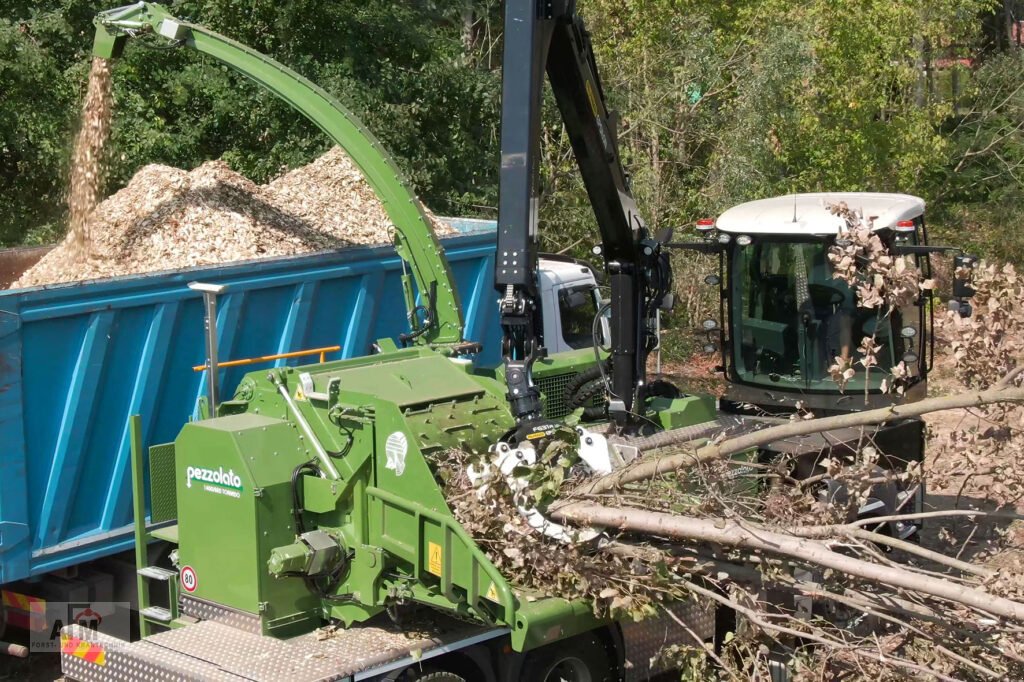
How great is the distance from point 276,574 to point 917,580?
3.19 metres

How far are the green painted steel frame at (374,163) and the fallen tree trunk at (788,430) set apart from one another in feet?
7.85

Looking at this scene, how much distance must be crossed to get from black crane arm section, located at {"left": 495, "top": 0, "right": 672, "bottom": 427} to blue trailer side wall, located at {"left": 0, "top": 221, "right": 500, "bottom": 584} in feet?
7.10

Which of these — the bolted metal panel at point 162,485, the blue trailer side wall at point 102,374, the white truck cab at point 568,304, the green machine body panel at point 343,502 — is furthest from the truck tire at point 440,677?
the white truck cab at point 568,304

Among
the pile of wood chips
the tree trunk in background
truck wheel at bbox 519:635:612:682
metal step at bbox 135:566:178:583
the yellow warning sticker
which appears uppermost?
the tree trunk in background

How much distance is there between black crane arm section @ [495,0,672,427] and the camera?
22.4 feet

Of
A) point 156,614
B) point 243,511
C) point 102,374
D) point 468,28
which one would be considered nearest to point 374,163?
point 102,374

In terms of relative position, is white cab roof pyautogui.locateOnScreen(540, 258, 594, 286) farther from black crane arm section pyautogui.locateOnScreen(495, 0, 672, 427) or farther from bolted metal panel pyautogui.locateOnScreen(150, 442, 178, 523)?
bolted metal panel pyautogui.locateOnScreen(150, 442, 178, 523)

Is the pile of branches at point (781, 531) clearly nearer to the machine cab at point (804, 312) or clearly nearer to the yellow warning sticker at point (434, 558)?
the yellow warning sticker at point (434, 558)

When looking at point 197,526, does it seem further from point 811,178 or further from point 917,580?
point 811,178

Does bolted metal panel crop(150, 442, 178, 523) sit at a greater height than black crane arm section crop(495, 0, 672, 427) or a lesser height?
lesser

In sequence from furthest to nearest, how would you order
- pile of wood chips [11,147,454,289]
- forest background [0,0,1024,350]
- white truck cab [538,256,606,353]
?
1. forest background [0,0,1024,350]
2. white truck cab [538,256,606,353]
3. pile of wood chips [11,147,454,289]

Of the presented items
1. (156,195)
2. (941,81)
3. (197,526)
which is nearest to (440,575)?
(197,526)

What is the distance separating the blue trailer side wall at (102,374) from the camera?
722cm

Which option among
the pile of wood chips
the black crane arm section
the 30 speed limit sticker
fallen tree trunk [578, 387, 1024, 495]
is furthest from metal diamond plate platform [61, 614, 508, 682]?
the pile of wood chips
